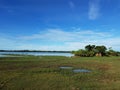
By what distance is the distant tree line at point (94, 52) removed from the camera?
64.8m

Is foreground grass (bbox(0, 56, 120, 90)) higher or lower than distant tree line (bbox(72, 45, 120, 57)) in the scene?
lower

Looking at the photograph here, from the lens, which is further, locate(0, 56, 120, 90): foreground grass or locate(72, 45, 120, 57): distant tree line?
locate(72, 45, 120, 57): distant tree line

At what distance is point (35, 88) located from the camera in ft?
37.6

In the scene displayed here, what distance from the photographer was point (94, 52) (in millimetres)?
67875

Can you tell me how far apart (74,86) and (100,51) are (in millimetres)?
57943

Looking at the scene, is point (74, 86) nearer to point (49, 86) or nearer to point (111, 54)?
point (49, 86)

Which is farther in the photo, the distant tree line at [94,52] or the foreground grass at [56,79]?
the distant tree line at [94,52]

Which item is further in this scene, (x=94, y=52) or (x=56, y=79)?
(x=94, y=52)

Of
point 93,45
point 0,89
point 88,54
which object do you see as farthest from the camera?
point 93,45

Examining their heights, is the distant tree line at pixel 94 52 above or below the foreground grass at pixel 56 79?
above

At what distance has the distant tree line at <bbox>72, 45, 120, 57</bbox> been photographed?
64762 millimetres

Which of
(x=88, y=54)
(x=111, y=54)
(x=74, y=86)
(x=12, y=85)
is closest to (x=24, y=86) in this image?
(x=12, y=85)

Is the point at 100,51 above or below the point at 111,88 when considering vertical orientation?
above

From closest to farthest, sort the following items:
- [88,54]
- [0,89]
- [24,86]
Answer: [0,89]
[24,86]
[88,54]
